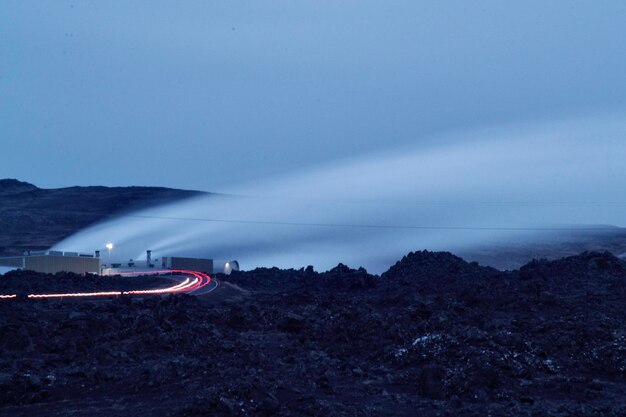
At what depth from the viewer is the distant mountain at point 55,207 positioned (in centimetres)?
8512

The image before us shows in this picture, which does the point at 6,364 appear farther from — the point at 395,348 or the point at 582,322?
the point at 582,322

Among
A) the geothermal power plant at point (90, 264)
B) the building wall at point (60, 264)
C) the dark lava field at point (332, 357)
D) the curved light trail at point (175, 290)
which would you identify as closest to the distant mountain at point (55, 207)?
the geothermal power plant at point (90, 264)

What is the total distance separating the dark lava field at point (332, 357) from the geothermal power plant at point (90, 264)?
A: 1760 centimetres

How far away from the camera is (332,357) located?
1711 cm

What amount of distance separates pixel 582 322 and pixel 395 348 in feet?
20.3

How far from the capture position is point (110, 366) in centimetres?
1570

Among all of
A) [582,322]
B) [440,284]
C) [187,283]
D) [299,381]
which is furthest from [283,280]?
Answer: [299,381]

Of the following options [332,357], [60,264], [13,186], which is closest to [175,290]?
[60,264]

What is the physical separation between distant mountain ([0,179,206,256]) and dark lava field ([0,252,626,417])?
56.5 metres

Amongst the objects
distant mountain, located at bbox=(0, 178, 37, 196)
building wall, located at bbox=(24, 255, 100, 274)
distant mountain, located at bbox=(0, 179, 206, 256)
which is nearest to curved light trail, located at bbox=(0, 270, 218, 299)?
building wall, located at bbox=(24, 255, 100, 274)

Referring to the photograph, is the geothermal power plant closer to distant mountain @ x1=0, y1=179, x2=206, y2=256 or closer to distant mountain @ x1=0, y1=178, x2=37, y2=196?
distant mountain @ x1=0, y1=179, x2=206, y2=256

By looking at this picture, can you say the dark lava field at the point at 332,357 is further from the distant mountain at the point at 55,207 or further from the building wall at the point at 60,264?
the distant mountain at the point at 55,207

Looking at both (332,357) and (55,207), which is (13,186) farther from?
(332,357)

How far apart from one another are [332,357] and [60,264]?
3341 cm
